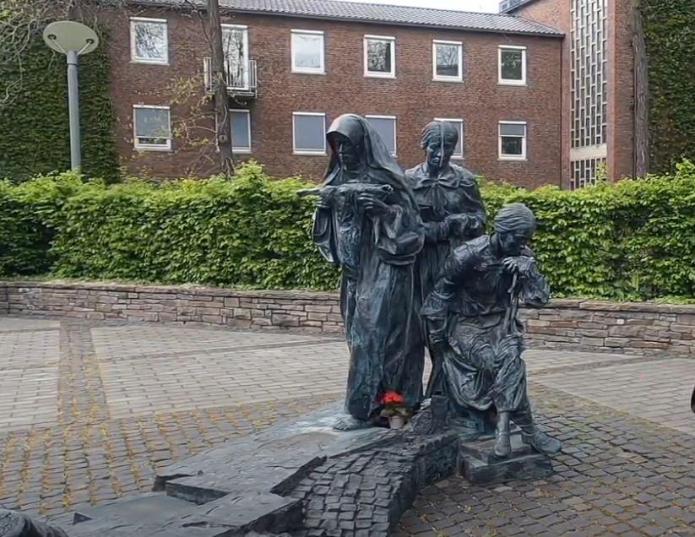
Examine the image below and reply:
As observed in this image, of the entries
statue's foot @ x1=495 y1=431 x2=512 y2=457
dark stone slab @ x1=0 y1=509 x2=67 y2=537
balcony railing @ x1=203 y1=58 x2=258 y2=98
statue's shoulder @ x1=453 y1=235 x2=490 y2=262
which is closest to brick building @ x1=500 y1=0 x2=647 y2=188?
balcony railing @ x1=203 y1=58 x2=258 y2=98

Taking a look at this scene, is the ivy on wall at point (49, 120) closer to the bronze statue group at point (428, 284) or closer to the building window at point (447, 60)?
the building window at point (447, 60)

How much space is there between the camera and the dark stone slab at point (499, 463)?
15.3 feet

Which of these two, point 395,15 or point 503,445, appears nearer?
point 503,445

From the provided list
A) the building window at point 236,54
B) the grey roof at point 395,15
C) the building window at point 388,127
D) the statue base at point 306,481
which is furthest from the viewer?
the building window at point 388,127

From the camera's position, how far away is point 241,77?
30.7 meters

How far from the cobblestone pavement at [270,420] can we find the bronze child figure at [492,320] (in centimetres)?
51

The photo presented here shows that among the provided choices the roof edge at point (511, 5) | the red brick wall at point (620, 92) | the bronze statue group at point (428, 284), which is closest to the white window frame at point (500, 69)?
the red brick wall at point (620, 92)

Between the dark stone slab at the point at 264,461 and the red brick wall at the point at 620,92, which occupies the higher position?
the red brick wall at the point at 620,92

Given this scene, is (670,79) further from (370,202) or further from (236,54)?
(370,202)

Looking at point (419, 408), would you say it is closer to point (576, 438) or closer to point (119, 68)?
point (576, 438)

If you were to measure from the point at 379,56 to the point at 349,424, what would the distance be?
2959 cm

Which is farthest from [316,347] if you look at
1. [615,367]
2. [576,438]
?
[576,438]

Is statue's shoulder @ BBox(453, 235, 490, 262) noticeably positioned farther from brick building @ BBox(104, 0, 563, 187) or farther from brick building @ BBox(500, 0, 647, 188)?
brick building @ BBox(500, 0, 647, 188)

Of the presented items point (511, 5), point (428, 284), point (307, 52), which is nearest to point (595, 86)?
point (511, 5)
